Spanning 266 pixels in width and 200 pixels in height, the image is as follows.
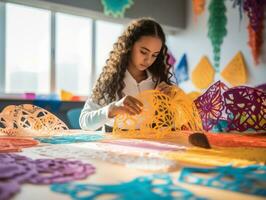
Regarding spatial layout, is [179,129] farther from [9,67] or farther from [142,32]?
[9,67]

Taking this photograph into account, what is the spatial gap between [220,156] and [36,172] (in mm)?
284

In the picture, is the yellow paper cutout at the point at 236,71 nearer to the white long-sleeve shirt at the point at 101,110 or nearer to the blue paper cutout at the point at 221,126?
the white long-sleeve shirt at the point at 101,110

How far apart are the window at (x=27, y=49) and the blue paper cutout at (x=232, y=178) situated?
1999 millimetres

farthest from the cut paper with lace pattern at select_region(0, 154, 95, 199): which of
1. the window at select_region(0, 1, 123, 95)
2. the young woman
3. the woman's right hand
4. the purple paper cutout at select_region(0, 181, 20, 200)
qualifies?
the window at select_region(0, 1, 123, 95)

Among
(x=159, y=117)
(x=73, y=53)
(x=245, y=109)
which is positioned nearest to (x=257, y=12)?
(x=73, y=53)

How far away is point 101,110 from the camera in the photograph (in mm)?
927

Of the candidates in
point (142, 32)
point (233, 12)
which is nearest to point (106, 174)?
point (142, 32)

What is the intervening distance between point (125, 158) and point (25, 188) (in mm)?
193

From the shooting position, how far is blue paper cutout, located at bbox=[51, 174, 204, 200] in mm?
291

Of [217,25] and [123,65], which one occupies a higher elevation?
[217,25]

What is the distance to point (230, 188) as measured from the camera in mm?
326

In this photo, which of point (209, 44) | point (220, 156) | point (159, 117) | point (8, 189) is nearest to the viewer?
point (8, 189)

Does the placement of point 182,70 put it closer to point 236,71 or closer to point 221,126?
point 236,71

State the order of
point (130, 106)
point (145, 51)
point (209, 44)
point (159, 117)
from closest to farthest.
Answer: point (130, 106)
point (159, 117)
point (145, 51)
point (209, 44)
